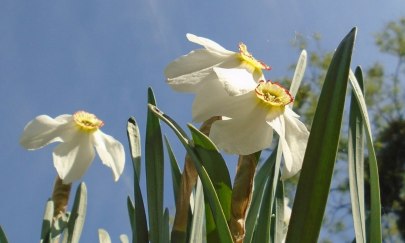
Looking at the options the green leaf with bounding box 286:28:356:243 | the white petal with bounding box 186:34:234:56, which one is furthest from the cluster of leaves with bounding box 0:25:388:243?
the white petal with bounding box 186:34:234:56

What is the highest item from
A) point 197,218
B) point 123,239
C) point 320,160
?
point 320,160

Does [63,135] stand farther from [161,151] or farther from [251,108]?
[251,108]

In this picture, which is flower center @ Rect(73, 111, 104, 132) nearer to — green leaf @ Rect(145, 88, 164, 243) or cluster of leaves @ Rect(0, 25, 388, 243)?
cluster of leaves @ Rect(0, 25, 388, 243)

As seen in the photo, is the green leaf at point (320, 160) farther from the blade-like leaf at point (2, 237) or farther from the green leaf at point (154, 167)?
the blade-like leaf at point (2, 237)

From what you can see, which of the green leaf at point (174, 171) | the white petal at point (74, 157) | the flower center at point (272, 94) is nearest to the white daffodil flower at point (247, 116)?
the flower center at point (272, 94)

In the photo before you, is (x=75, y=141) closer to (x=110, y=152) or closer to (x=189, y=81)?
(x=110, y=152)

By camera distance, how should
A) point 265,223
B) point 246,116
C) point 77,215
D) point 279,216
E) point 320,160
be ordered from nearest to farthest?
point 320,160
point 246,116
point 265,223
point 279,216
point 77,215

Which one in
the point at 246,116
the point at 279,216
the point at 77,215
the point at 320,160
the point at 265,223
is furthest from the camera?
the point at 77,215

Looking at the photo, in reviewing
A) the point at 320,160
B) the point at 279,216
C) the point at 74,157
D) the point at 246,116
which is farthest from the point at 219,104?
the point at 74,157
